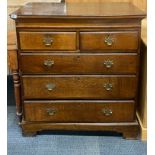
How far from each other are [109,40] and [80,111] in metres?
0.57

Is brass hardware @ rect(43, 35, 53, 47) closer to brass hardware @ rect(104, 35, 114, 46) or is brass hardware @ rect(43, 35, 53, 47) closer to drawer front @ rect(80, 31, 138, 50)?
drawer front @ rect(80, 31, 138, 50)

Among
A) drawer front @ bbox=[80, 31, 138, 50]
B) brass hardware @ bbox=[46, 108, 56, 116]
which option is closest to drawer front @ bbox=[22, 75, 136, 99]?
brass hardware @ bbox=[46, 108, 56, 116]

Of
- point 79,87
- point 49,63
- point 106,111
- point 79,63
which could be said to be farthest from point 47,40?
point 106,111

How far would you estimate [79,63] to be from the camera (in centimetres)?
198

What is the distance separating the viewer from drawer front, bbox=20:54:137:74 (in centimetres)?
197

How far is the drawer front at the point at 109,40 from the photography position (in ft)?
6.27

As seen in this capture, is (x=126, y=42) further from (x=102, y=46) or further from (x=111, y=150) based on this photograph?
(x=111, y=150)

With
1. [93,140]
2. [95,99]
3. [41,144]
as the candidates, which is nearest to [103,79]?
[95,99]

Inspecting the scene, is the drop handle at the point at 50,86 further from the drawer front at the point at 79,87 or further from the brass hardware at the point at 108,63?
the brass hardware at the point at 108,63

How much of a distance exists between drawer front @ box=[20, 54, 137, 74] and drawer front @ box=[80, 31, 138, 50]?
0.06 meters

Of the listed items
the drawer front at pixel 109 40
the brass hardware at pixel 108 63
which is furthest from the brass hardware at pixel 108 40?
the brass hardware at pixel 108 63

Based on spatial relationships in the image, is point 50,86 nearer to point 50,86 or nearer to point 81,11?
point 50,86

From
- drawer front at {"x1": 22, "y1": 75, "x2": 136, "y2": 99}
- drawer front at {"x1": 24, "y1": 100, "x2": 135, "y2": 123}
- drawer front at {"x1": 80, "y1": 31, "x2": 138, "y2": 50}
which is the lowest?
drawer front at {"x1": 24, "y1": 100, "x2": 135, "y2": 123}

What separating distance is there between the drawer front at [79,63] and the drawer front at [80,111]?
0.24 metres
